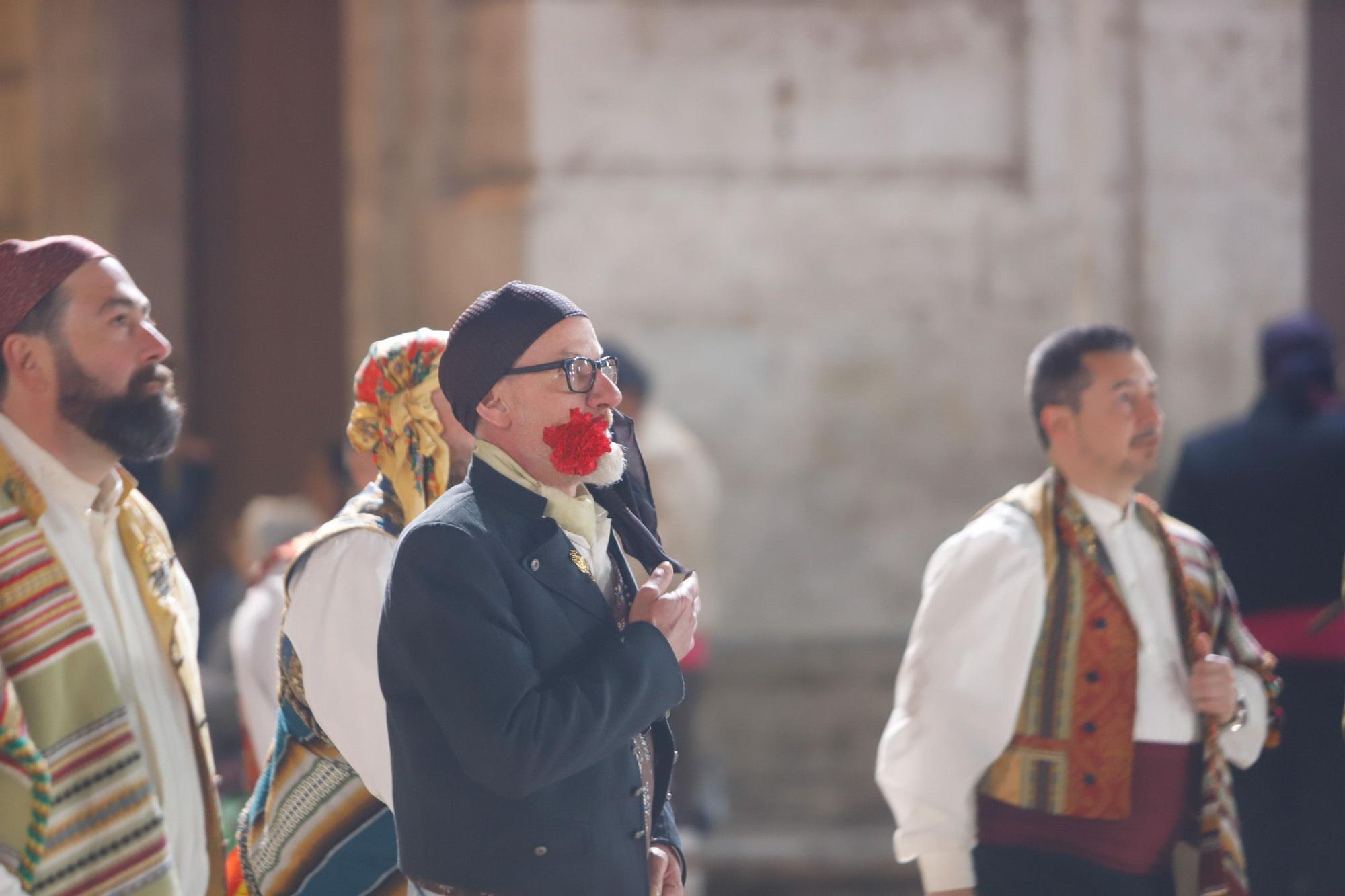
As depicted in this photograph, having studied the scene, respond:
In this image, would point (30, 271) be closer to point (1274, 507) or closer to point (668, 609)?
point (668, 609)

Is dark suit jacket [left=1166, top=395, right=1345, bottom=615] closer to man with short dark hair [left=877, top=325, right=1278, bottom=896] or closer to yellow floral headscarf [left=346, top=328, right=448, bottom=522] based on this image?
man with short dark hair [left=877, top=325, right=1278, bottom=896]

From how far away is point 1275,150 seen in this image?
26.9ft

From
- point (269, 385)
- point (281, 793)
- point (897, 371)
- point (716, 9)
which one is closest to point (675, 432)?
point (897, 371)

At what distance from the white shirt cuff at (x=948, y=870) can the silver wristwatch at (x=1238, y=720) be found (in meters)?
0.63

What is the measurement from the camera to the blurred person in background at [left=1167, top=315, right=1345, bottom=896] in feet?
19.1

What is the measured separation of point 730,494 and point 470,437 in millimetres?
4115

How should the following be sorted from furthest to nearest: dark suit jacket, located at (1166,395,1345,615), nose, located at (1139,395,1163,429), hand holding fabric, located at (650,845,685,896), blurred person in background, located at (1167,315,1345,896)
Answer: dark suit jacket, located at (1166,395,1345,615)
blurred person in background, located at (1167,315,1345,896)
nose, located at (1139,395,1163,429)
hand holding fabric, located at (650,845,685,896)

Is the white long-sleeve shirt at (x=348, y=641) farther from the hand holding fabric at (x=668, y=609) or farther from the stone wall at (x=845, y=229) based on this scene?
the stone wall at (x=845, y=229)

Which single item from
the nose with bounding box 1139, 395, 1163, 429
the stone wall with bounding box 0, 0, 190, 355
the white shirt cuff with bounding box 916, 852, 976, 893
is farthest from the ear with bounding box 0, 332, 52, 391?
the stone wall with bounding box 0, 0, 190, 355

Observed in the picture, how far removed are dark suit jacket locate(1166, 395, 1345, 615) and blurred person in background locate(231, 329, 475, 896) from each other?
9.86 feet

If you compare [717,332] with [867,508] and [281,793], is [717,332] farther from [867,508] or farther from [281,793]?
[281,793]

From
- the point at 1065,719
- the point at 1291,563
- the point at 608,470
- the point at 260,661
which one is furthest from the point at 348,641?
the point at 1291,563

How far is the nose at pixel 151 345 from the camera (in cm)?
375

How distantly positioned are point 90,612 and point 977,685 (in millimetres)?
1840
